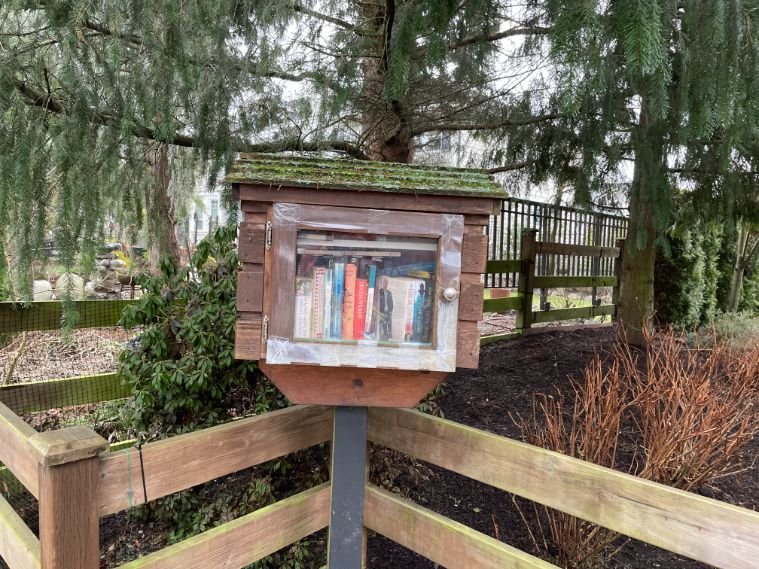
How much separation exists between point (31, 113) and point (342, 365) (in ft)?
5.19

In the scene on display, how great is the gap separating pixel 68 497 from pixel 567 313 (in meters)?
5.17

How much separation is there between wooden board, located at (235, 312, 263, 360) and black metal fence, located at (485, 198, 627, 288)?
3.27 meters

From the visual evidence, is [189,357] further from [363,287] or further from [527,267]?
[527,267]

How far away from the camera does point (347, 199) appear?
1396 mm


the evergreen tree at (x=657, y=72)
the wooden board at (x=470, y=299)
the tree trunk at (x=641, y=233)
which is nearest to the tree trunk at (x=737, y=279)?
the tree trunk at (x=641, y=233)

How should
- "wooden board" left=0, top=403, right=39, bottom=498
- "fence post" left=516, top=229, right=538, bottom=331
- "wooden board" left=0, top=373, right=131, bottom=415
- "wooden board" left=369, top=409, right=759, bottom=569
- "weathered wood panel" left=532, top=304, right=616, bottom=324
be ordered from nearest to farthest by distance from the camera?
"wooden board" left=369, top=409, right=759, bottom=569 → "wooden board" left=0, top=403, right=39, bottom=498 → "wooden board" left=0, top=373, right=131, bottom=415 → "fence post" left=516, top=229, right=538, bottom=331 → "weathered wood panel" left=532, top=304, right=616, bottom=324

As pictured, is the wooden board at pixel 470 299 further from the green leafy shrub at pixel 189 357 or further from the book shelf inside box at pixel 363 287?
the green leafy shrub at pixel 189 357

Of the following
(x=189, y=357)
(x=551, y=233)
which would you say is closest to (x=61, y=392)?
(x=189, y=357)

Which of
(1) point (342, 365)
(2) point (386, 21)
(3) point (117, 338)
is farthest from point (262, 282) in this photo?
(3) point (117, 338)

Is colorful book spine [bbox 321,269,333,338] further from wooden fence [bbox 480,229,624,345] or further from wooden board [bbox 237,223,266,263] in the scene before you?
wooden fence [bbox 480,229,624,345]

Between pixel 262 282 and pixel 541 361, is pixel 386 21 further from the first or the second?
pixel 541 361

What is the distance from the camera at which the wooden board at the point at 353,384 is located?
151 centimetres

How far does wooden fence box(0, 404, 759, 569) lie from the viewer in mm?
1229

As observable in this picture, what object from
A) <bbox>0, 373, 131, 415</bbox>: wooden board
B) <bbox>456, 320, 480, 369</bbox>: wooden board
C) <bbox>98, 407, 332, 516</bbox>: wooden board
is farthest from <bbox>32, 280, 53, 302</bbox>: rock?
<bbox>456, 320, 480, 369</bbox>: wooden board
